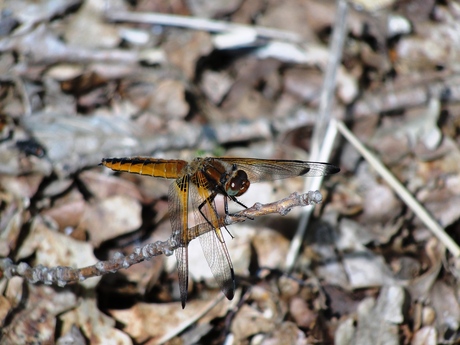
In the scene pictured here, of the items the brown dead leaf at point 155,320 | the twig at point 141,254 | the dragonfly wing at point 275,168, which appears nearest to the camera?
the twig at point 141,254

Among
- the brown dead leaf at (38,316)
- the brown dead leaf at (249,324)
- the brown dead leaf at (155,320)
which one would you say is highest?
the brown dead leaf at (38,316)

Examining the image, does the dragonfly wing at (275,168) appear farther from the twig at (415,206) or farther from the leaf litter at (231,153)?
the twig at (415,206)

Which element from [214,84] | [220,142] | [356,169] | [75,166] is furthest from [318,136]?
[75,166]

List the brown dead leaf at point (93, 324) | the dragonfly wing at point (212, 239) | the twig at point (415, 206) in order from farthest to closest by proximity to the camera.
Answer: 1. the twig at point (415, 206)
2. the brown dead leaf at point (93, 324)
3. the dragonfly wing at point (212, 239)

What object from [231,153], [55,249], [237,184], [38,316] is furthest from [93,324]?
[231,153]

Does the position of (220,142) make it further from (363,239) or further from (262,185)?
(363,239)

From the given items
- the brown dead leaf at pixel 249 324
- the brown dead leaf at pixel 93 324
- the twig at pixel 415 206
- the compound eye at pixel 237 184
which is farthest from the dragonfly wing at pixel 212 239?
the twig at pixel 415 206
